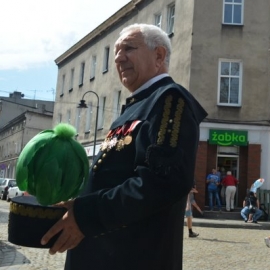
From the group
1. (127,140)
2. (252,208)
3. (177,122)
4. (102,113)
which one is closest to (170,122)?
(177,122)

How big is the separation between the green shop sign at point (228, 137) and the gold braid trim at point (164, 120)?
63.9 ft

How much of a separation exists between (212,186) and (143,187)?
18995 mm

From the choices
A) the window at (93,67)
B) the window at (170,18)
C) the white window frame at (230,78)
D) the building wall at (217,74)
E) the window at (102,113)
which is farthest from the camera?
the window at (93,67)

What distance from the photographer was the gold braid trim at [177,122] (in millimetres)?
1746

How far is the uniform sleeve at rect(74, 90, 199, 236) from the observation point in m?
1.69

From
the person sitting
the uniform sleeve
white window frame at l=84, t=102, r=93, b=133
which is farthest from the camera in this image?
white window frame at l=84, t=102, r=93, b=133

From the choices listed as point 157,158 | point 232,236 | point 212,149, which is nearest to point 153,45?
point 157,158

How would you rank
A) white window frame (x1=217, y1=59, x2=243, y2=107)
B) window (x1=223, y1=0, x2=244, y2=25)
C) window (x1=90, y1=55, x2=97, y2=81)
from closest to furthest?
white window frame (x1=217, y1=59, x2=243, y2=107) → window (x1=223, y1=0, x2=244, y2=25) → window (x1=90, y1=55, x2=97, y2=81)

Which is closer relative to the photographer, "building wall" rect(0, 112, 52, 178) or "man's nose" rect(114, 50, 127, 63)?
"man's nose" rect(114, 50, 127, 63)

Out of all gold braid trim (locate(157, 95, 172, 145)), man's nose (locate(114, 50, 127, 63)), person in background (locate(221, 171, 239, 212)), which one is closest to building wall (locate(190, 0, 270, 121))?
person in background (locate(221, 171, 239, 212))

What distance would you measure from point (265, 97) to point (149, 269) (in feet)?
66.5

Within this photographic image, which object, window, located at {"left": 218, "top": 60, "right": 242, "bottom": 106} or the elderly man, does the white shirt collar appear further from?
window, located at {"left": 218, "top": 60, "right": 242, "bottom": 106}

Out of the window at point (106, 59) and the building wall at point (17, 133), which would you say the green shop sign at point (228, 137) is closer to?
the window at point (106, 59)

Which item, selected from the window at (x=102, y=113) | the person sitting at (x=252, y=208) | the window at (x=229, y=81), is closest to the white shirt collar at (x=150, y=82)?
the person sitting at (x=252, y=208)
